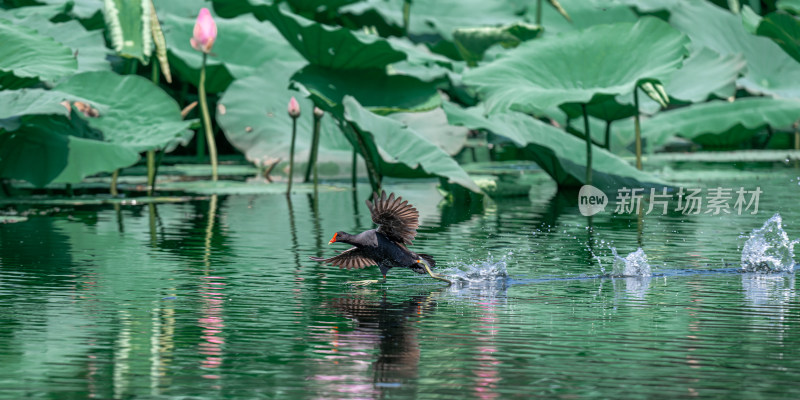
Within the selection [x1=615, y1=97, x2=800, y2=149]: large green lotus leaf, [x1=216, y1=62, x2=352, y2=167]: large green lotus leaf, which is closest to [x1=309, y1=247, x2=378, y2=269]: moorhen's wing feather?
[x1=216, y1=62, x2=352, y2=167]: large green lotus leaf

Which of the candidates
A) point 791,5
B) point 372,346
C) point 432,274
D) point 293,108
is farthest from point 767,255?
point 791,5

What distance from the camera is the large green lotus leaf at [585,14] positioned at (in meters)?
14.3

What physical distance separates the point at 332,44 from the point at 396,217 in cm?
443

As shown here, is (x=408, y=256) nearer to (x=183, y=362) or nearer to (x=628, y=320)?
(x=628, y=320)

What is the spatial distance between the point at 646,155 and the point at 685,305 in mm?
9123

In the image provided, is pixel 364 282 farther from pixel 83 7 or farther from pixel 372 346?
pixel 83 7

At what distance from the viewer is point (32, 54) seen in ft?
23.8

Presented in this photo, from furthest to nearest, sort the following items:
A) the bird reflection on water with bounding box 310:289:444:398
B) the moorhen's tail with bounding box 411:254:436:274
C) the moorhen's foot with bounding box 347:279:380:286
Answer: the moorhen's foot with bounding box 347:279:380:286, the moorhen's tail with bounding box 411:254:436:274, the bird reflection on water with bounding box 310:289:444:398

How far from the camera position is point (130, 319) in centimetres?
368

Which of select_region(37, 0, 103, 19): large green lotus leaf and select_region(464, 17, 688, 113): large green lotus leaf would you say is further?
select_region(37, 0, 103, 19): large green lotus leaf

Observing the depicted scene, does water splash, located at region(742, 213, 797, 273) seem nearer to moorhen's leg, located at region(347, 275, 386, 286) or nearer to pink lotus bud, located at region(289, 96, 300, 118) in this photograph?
moorhen's leg, located at region(347, 275, 386, 286)

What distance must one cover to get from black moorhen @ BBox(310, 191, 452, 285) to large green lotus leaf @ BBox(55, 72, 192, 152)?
3680 mm

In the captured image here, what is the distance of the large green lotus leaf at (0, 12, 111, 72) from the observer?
8.56 meters

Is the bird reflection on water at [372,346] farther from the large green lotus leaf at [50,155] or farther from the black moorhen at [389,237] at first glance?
the large green lotus leaf at [50,155]
